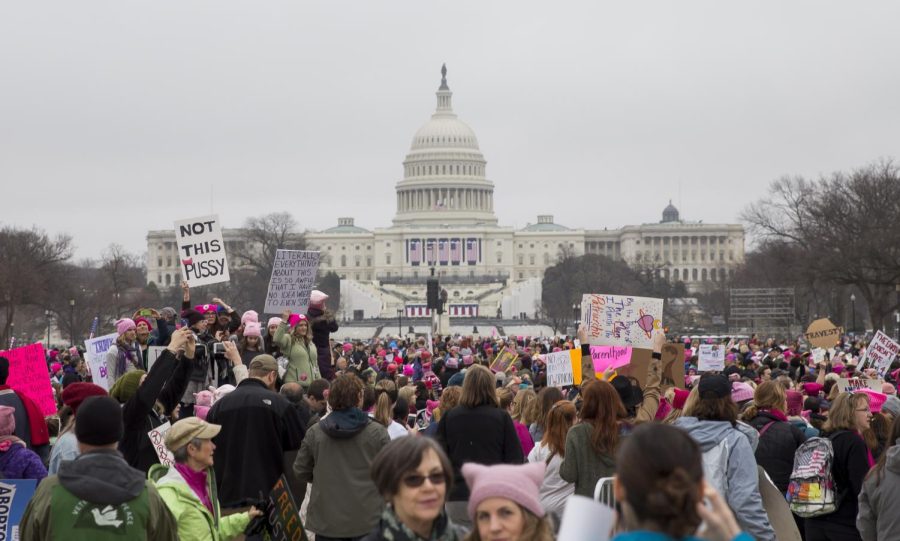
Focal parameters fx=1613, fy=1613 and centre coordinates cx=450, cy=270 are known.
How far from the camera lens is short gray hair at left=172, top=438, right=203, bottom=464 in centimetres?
696

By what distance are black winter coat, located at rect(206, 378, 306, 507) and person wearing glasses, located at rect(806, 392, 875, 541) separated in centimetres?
289

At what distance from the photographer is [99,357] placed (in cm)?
1232

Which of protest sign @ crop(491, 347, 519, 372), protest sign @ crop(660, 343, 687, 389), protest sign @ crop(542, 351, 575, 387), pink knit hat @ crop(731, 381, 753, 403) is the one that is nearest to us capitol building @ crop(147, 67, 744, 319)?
protest sign @ crop(491, 347, 519, 372)

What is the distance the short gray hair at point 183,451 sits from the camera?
22.8ft

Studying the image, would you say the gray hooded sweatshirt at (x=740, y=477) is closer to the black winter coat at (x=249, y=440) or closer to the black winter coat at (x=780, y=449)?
the black winter coat at (x=780, y=449)

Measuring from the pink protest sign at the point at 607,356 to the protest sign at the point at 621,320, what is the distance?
0.62 meters

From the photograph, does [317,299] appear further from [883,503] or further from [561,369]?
[883,503]

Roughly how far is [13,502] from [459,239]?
159283 mm

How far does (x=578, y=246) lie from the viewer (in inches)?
6757

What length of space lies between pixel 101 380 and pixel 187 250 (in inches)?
75.8

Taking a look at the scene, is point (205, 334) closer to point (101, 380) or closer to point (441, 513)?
point (101, 380)

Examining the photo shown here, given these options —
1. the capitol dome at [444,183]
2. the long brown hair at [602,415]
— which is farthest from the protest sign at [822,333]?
the capitol dome at [444,183]

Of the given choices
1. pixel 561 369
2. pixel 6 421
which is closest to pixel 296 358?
pixel 561 369

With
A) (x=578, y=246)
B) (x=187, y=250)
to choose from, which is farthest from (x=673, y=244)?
(x=187, y=250)
